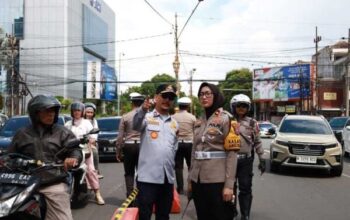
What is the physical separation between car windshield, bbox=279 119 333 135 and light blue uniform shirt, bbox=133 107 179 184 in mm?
9211

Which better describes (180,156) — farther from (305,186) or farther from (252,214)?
(305,186)

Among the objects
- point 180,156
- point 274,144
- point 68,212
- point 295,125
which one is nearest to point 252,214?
point 180,156

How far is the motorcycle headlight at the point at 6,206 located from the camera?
3838 mm

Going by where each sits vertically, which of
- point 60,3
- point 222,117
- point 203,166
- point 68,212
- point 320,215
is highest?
point 60,3

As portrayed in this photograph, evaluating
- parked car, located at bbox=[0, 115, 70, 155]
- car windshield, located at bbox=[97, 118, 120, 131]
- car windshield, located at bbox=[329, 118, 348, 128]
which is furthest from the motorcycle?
car windshield, located at bbox=[329, 118, 348, 128]

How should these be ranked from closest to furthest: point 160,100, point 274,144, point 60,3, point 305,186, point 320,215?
point 160,100
point 320,215
point 305,186
point 274,144
point 60,3

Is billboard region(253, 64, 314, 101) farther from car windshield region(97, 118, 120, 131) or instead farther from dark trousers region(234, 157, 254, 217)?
dark trousers region(234, 157, 254, 217)

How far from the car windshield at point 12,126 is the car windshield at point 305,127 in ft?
22.7

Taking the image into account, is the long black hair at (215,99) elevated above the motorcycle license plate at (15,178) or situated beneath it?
elevated above

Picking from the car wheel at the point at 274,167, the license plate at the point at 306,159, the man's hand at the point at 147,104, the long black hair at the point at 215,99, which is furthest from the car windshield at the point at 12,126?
the long black hair at the point at 215,99

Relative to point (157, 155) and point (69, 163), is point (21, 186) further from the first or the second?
point (157, 155)

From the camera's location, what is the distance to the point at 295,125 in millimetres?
14000

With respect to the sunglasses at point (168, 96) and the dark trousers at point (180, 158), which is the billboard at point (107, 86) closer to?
the dark trousers at point (180, 158)

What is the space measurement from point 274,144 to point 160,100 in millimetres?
8634
